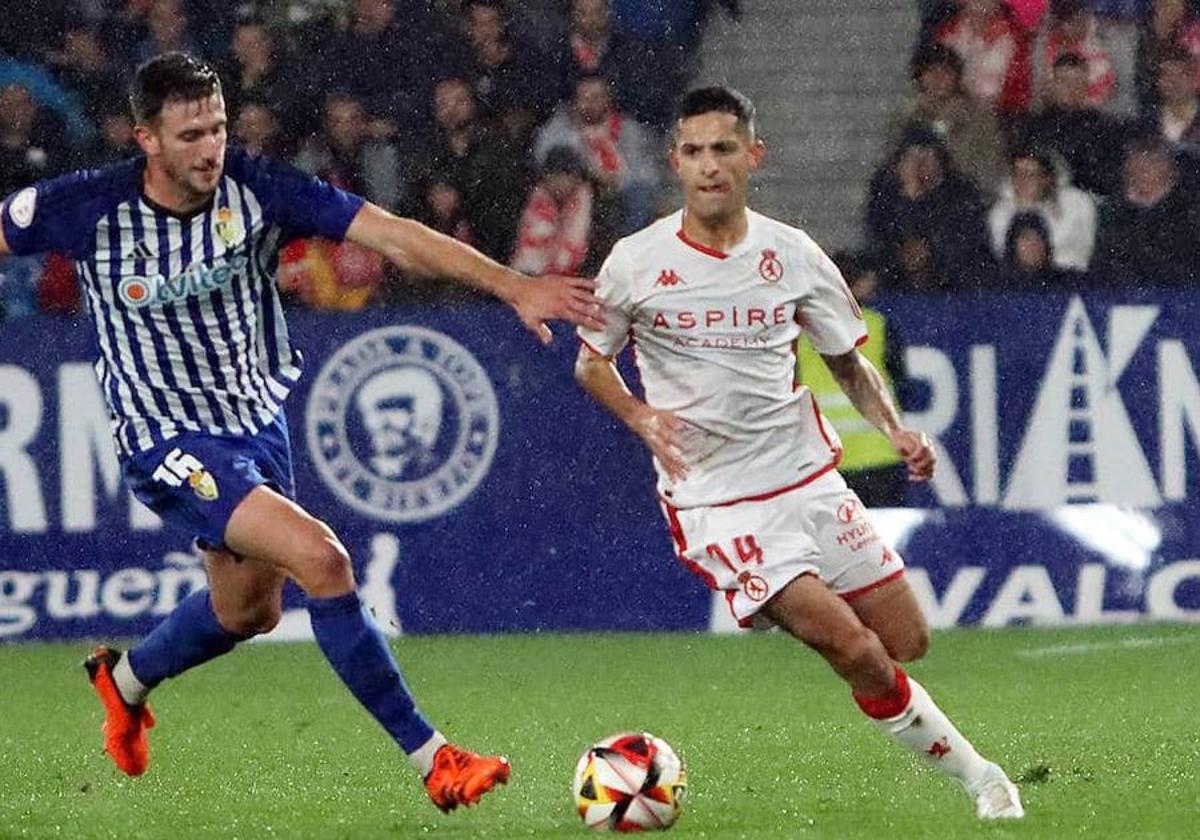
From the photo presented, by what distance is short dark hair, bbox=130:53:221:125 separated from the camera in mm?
6742

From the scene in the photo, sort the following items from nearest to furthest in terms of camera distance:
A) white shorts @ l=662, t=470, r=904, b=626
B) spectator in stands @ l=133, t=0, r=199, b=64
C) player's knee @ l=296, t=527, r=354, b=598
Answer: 1. player's knee @ l=296, t=527, r=354, b=598
2. white shorts @ l=662, t=470, r=904, b=626
3. spectator in stands @ l=133, t=0, r=199, b=64

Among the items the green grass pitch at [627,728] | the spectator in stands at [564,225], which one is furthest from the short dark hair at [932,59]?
the green grass pitch at [627,728]

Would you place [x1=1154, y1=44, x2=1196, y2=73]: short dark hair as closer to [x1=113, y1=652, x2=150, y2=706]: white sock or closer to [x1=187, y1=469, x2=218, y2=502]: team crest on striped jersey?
[x1=113, y1=652, x2=150, y2=706]: white sock

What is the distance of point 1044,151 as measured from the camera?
1187 centimetres

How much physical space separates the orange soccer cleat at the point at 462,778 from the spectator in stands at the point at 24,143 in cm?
602

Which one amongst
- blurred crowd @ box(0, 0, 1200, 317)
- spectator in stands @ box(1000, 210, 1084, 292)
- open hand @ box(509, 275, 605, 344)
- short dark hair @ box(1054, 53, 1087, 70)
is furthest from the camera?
short dark hair @ box(1054, 53, 1087, 70)

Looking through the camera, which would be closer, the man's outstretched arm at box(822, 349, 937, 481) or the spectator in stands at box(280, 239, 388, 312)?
the man's outstretched arm at box(822, 349, 937, 481)

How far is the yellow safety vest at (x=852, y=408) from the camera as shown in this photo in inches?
441

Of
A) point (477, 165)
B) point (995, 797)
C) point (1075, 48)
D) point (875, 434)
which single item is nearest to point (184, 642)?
point (995, 797)

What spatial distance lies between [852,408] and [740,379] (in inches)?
170

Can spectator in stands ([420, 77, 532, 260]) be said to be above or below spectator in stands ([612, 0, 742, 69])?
below

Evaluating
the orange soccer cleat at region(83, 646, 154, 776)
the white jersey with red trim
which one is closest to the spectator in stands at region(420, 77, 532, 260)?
the orange soccer cleat at region(83, 646, 154, 776)

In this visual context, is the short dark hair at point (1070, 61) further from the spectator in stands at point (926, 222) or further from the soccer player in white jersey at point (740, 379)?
the soccer player in white jersey at point (740, 379)

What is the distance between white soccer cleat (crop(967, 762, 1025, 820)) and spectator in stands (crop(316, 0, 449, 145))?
5.95m
